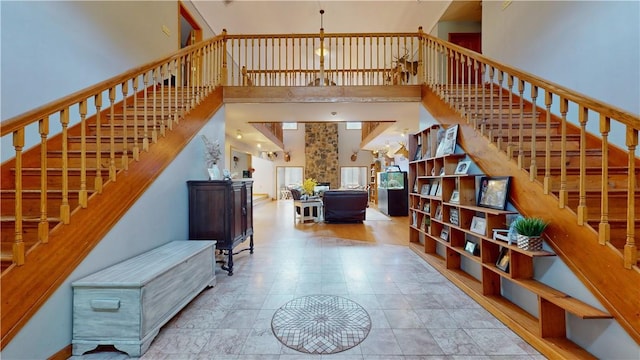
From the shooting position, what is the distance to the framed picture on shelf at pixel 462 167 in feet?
9.37

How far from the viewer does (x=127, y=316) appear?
170 cm

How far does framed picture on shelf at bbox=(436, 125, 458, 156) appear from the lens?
10.2ft

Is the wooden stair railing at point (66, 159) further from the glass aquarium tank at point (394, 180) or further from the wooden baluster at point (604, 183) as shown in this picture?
the glass aquarium tank at point (394, 180)

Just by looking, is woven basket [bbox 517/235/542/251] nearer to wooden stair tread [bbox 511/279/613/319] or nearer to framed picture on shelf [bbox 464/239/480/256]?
wooden stair tread [bbox 511/279/613/319]

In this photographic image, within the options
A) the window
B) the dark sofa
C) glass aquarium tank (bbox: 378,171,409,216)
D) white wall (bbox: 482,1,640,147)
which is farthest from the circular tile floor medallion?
the window

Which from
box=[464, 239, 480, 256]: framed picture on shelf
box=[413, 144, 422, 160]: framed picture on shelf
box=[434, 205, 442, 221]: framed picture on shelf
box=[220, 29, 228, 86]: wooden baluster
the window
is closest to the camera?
box=[464, 239, 480, 256]: framed picture on shelf

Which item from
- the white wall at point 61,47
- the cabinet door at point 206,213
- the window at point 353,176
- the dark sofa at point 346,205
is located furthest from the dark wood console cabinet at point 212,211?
the window at point 353,176

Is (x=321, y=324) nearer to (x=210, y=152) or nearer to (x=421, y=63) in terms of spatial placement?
(x=210, y=152)

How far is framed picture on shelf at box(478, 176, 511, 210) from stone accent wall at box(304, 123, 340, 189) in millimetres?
11493

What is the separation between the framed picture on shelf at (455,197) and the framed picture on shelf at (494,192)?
223mm

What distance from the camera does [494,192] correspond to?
244 cm

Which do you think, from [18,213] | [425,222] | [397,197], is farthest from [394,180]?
[18,213]

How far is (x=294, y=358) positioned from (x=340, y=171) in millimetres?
12715

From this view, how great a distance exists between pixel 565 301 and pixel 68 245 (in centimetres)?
311
